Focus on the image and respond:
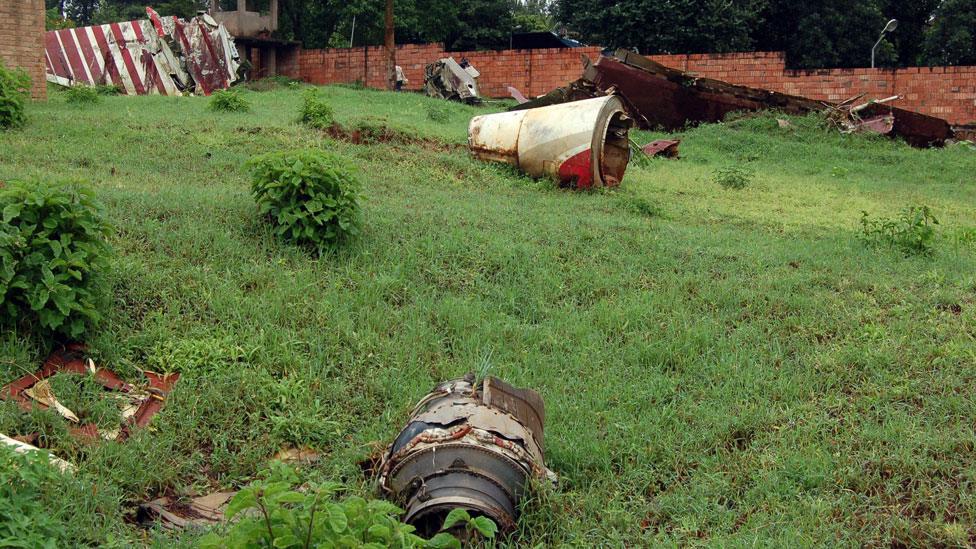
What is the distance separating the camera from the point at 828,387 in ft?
12.0

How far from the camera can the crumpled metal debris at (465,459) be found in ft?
8.57

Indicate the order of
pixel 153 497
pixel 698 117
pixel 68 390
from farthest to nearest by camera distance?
pixel 698 117 → pixel 68 390 → pixel 153 497

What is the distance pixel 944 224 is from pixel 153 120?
26.8 ft

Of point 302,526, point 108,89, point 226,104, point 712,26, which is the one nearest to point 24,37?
point 226,104

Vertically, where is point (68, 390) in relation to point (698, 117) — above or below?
below

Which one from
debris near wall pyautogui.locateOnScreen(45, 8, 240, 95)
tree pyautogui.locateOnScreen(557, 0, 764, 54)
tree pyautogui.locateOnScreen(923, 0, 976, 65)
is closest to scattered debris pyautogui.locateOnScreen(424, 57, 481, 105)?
debris near wall pyautogui.locateOnScreen(45, 8, 240, 95)

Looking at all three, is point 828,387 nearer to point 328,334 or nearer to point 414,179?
point 328,334

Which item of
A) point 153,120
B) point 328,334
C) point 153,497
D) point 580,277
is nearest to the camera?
point 153,497

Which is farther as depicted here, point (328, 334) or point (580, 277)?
point (580, 277)

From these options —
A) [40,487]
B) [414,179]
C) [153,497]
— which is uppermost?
[414,179]

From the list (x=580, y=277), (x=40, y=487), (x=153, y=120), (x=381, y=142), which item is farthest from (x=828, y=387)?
(x=153, y=120)

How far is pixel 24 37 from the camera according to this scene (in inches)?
422

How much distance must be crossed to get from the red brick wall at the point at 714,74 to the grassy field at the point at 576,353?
31.6 ft

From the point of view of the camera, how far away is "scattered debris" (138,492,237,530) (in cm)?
272
